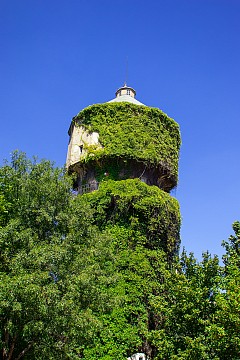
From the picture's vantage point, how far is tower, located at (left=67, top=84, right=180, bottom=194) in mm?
24703

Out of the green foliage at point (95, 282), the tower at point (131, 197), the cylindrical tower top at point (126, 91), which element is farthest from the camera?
the cylindrical tower top at point (126, 91)

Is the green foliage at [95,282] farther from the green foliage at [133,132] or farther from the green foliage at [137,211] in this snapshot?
the green foliage at [133,132]

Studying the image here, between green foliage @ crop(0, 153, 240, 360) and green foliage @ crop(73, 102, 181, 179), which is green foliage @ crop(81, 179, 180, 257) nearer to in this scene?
green foliage @ crop(0, 153, 240, 360)

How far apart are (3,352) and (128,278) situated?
6.74 m

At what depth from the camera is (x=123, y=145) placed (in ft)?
80.6

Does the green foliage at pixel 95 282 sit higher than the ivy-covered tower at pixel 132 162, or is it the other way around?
the ivy-covered tower at pixel 132 162

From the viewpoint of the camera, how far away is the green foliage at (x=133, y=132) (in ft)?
80.7

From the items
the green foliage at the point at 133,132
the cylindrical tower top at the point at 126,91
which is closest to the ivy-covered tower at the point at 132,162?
the green foliage at the point at 133,132

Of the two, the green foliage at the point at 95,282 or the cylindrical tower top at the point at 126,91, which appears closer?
the green foliage at the point at 95,282

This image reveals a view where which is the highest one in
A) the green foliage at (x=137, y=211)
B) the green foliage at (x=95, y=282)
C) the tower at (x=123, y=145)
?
the tower at (x=123, y=145)

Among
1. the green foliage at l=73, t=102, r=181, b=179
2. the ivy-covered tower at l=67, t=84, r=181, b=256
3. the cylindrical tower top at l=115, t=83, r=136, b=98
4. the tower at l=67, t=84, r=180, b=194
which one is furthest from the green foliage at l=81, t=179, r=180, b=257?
the cylindrical tower top at l=115, t=83, r=136, b=98

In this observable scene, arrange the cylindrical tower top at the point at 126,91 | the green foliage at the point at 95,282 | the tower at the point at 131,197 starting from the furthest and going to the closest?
the cylindrical tower top at the point at 126,91 → the tower at the point at 131,197 → the green foliage at the point at 95,282

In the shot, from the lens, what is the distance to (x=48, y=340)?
1495 centimetres

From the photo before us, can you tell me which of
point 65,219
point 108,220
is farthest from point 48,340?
point 108,220
